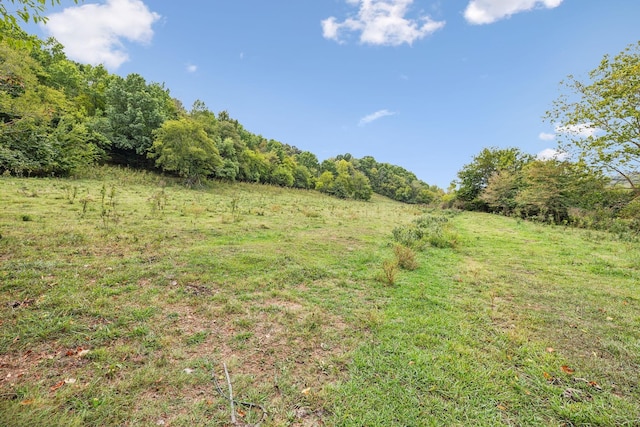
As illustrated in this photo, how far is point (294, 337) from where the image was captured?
12.2ft

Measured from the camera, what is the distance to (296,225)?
466 inches

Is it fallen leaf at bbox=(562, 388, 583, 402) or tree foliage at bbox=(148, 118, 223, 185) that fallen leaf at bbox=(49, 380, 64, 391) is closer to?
fallen leaf at bbox=(562, 388, 583, 402)

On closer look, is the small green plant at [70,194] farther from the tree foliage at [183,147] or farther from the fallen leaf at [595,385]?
the fallen leaf at [595,385]

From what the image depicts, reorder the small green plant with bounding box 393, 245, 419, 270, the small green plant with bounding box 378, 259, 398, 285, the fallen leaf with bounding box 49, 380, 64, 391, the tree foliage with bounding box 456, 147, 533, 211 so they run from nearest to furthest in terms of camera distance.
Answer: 1. the fallen leaf with bounding box 49, 380, 64, 391
2. the small green plant with bounding box 378, 259, 398, 285
3. the small green plant with bounding box 393, 245, 419, 270
4. the tree foliage with bounding box 456, 147, 533, 211

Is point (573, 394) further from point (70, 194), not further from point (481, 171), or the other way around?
point (481, 171)

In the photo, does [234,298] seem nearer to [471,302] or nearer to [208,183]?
[471,302]

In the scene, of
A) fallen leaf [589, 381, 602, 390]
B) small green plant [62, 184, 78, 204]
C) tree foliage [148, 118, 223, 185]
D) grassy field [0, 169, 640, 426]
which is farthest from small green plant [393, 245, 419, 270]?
tree foliage [148, 118, 223, 185]

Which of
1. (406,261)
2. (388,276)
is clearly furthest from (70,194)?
(406,261)

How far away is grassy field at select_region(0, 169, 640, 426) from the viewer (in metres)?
2.55

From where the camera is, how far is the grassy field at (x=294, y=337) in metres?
2.55

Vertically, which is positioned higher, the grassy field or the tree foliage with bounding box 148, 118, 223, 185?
the tree foliage with bounding box 148, 118, 223, 185

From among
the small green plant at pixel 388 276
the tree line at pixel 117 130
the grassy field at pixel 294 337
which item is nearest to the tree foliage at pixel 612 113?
the grassy field at pixel 294 337

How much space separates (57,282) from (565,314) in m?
8.75

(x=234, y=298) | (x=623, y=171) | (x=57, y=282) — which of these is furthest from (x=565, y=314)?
(x=623, y=171)
